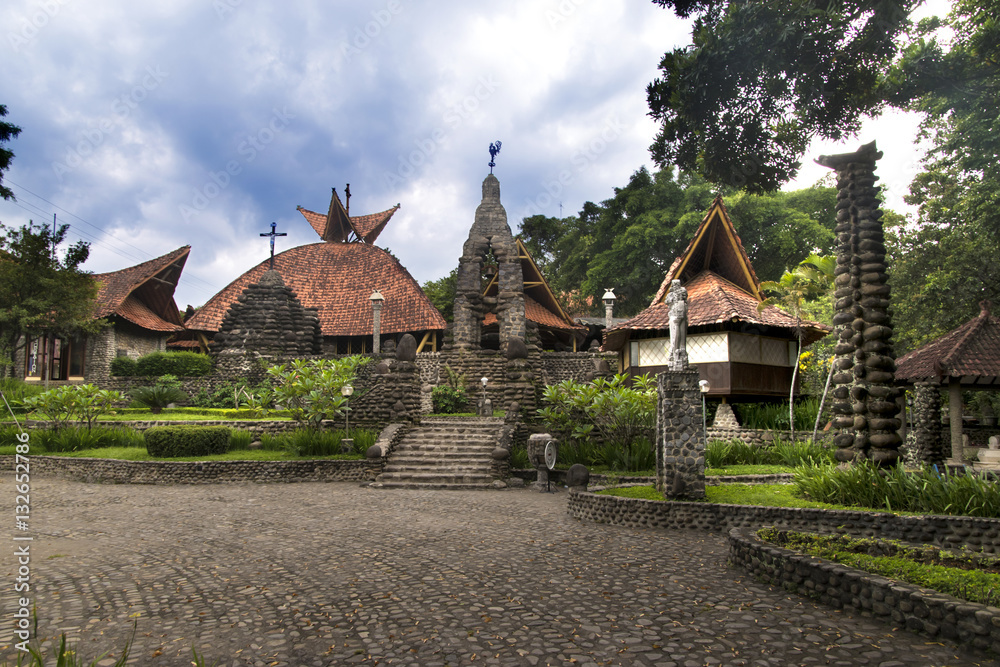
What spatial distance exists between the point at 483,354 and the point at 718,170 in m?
12.9

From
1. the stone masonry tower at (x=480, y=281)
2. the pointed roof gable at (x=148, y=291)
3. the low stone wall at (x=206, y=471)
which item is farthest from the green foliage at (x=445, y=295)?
the low stone wall at (x=206, y=471)

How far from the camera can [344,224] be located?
123 feet

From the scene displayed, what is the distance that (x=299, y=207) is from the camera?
3891 cm

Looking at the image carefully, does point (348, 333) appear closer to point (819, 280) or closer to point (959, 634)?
point (819, 280)

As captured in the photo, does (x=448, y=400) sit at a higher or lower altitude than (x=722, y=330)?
lower

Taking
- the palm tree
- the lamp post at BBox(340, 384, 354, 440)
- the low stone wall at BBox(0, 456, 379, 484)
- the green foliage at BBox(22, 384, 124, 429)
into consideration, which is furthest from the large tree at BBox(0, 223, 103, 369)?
the palm tree

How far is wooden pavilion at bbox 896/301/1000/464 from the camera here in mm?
13164

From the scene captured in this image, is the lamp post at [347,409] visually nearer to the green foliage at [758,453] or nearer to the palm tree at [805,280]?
the green foliage at [758,453]

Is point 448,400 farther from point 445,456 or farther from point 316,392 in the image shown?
point 445,456

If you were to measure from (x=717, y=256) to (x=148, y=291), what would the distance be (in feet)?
91.7

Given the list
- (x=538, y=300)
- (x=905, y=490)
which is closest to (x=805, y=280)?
(x=905, y=490)

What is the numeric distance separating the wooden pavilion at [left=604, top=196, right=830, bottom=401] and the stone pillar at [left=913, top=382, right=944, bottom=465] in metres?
3.52

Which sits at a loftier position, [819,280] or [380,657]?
[819,280]

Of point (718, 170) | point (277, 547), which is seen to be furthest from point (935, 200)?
point (277, 547)
